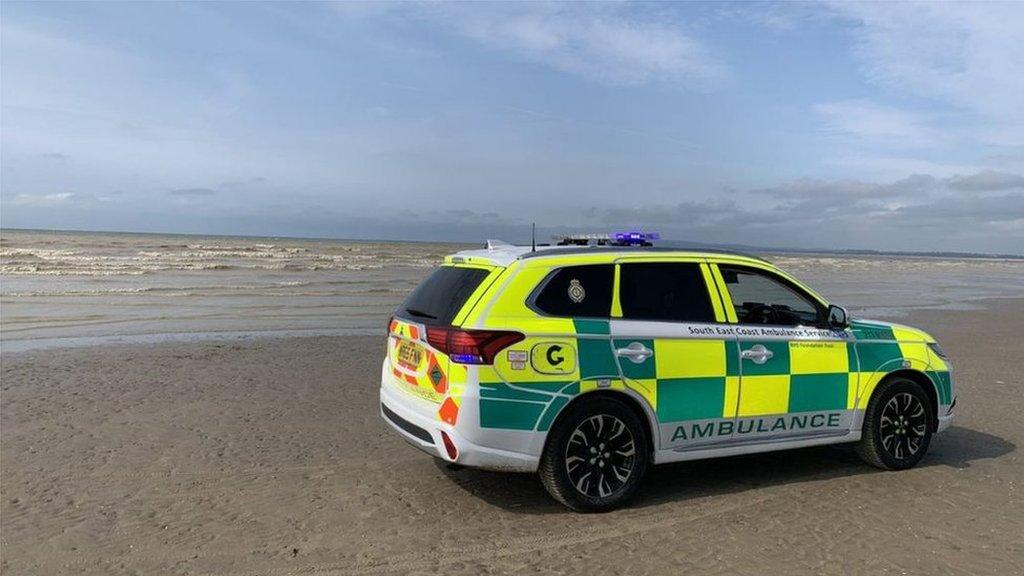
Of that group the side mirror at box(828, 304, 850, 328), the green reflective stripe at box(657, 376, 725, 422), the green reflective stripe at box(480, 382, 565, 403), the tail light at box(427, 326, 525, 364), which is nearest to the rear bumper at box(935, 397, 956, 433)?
the side mirror at box(828, 304, 850, 328)

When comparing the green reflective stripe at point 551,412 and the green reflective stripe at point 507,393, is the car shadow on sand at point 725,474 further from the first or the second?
the green reflective stripe at point 507,393

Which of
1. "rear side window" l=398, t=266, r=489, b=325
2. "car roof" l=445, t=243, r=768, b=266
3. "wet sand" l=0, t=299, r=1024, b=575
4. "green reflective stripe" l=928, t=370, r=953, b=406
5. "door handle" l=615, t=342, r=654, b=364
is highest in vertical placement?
"car roof" l=445, t=243, r=768, b=266

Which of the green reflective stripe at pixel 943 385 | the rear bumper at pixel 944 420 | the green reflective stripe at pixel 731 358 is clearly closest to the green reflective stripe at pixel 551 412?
the green reflective stripe at pixel 731 358

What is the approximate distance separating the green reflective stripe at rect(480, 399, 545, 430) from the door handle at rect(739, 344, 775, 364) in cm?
157

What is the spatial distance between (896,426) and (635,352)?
2.50m

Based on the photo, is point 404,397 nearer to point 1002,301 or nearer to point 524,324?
point 524,324

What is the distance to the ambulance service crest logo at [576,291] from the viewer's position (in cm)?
487

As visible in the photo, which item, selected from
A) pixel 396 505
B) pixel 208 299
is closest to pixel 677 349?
pixel 396 505

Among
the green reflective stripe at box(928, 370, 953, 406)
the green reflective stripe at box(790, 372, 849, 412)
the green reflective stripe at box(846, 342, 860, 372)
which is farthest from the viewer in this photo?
the green reflective stripe at box(928, 370, 953, 406)

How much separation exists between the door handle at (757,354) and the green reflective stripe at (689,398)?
26cm

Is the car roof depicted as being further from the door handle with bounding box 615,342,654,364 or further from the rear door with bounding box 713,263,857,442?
the door handle with bounding box 615,342,654,364

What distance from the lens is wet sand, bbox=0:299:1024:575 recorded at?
165 inches

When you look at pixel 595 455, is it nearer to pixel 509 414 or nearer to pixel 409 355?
pixel 509 414

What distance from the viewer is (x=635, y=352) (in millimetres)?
4852
